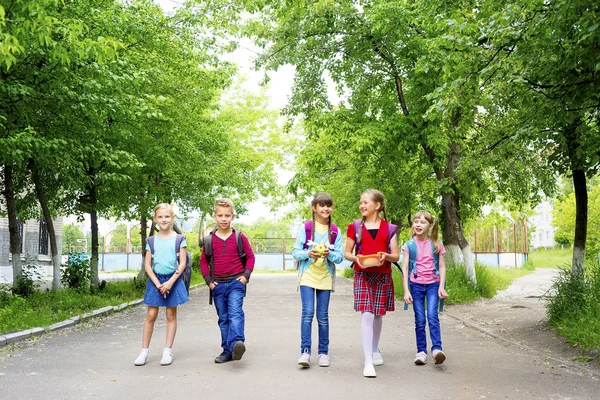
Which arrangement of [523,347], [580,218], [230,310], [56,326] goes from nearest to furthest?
[230,310], [523,347], [56,326], [580,218]

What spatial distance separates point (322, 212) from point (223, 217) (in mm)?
1109

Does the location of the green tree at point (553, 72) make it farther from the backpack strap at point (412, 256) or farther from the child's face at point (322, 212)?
the child's face at point (322, 212)

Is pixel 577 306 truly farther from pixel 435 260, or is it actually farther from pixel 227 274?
pixel 227 274

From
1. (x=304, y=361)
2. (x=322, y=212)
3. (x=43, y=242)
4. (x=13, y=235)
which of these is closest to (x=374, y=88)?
(x=13, y=235)

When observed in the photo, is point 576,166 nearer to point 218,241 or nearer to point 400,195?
point 218,241

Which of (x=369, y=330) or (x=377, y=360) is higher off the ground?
(x=369, y=330)

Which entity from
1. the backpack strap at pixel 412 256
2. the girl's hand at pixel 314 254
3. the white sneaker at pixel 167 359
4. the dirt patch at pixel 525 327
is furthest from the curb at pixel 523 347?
the white sneaker at pixel 167 359

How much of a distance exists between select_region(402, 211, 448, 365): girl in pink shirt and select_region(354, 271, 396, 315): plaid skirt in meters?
0.27

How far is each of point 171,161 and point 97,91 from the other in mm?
6496

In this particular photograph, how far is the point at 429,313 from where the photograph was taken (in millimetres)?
6949

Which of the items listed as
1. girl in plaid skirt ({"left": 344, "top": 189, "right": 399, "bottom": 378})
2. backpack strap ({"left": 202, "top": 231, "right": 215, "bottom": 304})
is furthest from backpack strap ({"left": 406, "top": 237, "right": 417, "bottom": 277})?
backpack strap ({"left": 202, "top": 231, "right": 215, "bottom": 304})

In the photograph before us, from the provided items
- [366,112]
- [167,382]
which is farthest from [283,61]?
[167,382]

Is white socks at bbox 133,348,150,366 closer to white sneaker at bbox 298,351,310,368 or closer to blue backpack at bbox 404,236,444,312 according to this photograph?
white sneaker at bbox 298,351,310,368

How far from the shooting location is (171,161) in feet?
60.8
